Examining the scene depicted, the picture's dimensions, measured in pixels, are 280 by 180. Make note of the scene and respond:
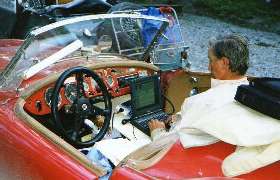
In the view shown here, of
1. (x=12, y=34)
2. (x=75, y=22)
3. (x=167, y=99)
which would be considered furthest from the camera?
(x=12, y=34)

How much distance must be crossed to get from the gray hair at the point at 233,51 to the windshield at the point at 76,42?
127 centimetres

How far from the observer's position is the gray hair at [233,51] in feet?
10.3

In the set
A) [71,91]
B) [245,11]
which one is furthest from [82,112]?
[245,11]

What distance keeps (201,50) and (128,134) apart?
21.4 feet

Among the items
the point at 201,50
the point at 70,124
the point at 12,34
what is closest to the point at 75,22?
the point at 70,124

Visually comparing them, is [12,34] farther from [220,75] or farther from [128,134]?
[220,75]

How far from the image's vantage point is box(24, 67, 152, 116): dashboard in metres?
3.69

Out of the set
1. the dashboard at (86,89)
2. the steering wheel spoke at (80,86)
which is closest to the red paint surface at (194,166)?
the steering wheel spoke at (80,86)

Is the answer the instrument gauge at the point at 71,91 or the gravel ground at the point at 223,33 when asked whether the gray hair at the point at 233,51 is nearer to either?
the instrument gauge at the point at 71,91

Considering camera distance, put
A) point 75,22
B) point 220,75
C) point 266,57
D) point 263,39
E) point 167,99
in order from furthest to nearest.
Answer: point 263,39 < point 266,57 < point 167,99 < point 75,22 < point 220,75

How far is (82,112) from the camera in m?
3.67

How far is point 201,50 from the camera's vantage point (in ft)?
33.6

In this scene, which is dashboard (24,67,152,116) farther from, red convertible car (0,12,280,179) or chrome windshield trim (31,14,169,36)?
chrome windshield trim (31,14,169,36)

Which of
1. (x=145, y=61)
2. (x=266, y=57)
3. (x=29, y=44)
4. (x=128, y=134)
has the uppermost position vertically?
(x=29, y=44)
